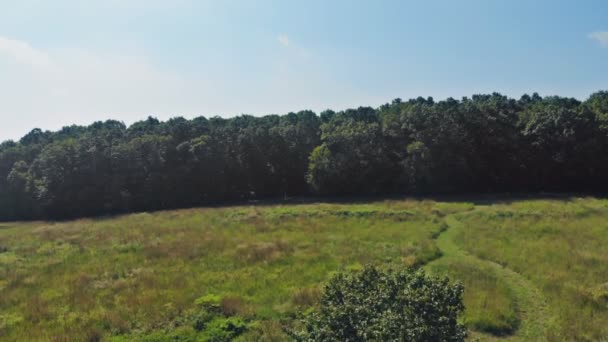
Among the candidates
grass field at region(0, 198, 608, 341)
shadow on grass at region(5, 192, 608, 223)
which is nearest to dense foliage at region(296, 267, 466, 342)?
grass field at region(0, 198, 608, 341)

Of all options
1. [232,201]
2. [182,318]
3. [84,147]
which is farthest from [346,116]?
[182,318]

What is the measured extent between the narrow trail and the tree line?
2547 cm

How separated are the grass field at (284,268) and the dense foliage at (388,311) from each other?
4.81 meters

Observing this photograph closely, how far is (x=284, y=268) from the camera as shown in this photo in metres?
21.2

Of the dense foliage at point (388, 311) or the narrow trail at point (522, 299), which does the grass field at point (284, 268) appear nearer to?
the narrow trail at point (522, 299)

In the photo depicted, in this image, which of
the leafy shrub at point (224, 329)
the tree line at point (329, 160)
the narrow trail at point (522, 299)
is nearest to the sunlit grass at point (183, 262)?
the leafy shrub at point (224, 329)

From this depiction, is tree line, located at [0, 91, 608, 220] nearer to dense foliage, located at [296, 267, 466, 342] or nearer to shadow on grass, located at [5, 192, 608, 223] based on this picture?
shadow on grass, located at [5, 192, 608, 223]

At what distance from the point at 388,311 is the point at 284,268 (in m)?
13.2

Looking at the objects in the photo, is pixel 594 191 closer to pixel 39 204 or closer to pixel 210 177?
pixel 210 177

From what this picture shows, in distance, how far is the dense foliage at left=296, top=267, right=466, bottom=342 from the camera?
8258 mm

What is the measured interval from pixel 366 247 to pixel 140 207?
129 feet

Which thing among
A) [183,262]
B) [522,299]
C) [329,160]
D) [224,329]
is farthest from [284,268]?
[329,160]

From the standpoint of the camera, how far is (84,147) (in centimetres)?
5569

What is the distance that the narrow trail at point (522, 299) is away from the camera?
13.5 m
